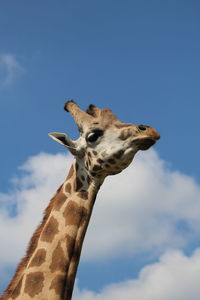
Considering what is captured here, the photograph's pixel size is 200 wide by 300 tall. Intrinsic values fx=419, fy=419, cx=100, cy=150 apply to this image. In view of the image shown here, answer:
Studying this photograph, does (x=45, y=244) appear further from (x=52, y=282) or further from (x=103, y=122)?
(x=103, y=122)

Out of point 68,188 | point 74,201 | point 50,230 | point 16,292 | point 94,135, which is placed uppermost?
point 94,135

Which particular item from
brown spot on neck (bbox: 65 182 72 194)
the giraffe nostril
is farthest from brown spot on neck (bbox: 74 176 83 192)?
the giraffe nostril

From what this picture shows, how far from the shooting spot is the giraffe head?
24.8 feet

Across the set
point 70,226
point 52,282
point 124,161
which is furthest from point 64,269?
point 124,161

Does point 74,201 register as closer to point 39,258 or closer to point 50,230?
point 50,230

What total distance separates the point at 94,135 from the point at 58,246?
2.24 metres

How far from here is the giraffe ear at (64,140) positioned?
7.69m

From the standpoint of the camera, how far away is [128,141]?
24.9 feet

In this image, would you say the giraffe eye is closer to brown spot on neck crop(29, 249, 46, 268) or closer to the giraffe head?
the giraffe head

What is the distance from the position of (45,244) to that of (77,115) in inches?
108

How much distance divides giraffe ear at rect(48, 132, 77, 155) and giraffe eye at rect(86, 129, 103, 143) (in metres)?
0.31

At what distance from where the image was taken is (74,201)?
725cm

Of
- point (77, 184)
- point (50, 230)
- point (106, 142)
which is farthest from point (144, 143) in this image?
point (50, 230)

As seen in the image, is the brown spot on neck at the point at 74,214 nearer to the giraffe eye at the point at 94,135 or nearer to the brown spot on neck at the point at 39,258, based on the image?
the brown spot on neck at the point at 39,258
